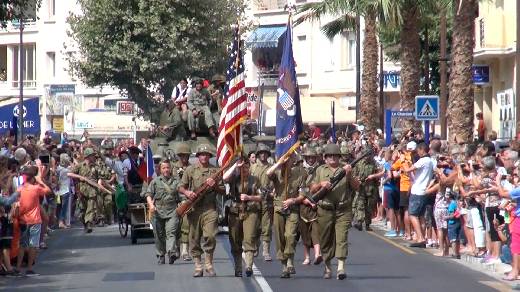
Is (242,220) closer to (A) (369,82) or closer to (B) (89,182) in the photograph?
(B) (89,182)

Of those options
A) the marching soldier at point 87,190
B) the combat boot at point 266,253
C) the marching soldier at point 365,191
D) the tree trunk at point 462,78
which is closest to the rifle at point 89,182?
the marching soldier at point 87,190

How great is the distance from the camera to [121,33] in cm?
5106

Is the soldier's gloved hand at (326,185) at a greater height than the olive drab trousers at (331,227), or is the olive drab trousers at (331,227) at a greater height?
the soldier's gloved hand at (326,185)

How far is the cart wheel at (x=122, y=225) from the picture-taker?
1100 inches

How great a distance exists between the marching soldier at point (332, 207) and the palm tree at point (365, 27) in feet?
57.7

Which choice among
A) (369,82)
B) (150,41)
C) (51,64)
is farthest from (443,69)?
(51,64)

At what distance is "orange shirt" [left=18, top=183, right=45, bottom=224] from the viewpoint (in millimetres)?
20891

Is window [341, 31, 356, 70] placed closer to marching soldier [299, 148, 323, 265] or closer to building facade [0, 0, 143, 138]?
building facade [0, 0, 143, 138]

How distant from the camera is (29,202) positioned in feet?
68.8

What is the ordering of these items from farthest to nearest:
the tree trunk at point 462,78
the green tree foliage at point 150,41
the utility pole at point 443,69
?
the green tree foliage at point 150,41 < the utility pole at point 443,69 < the tree trunk at point 462,78

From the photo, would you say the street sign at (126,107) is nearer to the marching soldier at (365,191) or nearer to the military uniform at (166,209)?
the marching soldier at (365,191)

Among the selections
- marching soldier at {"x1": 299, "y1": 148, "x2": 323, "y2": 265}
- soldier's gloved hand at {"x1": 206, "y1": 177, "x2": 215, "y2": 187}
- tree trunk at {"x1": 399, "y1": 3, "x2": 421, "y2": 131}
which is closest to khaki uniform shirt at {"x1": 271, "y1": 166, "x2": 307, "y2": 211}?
marching soldier at {"x1": 299, "y1": 148, "x2": 323, "y2": 265}

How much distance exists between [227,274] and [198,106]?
9378mm

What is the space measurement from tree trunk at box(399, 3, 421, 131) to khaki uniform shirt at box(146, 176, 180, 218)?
15844mm
